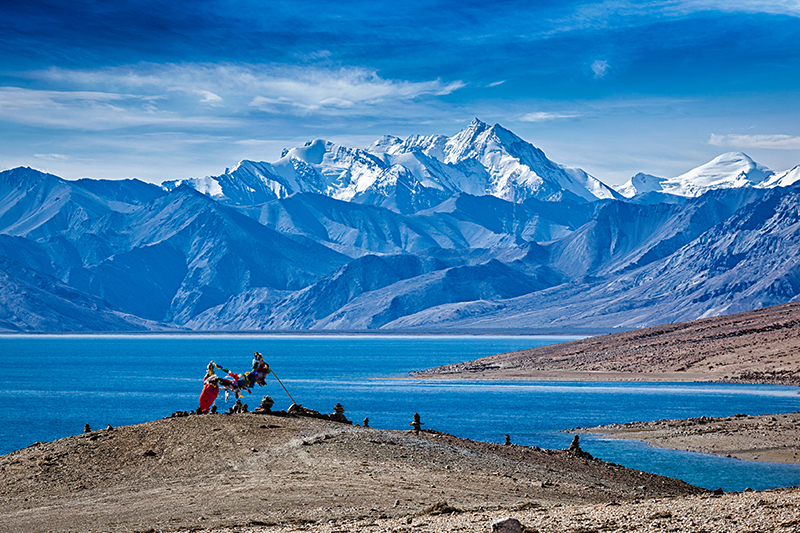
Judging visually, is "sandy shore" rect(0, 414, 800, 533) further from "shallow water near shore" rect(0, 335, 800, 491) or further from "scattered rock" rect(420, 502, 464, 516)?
"shallow water near shore" rect(0, 335, 800, 491)

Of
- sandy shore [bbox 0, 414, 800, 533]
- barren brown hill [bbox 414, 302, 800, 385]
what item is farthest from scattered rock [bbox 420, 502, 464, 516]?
barren brown hill [bbox 414, 302, 800, 385]

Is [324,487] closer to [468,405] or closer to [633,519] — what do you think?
[633,519]

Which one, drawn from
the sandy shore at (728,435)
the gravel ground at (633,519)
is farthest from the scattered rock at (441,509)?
the sandy shore at (728,435)

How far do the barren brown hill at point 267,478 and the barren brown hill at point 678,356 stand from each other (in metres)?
98.5

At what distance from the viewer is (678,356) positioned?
157125 mm

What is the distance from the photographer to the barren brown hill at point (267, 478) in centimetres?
2833

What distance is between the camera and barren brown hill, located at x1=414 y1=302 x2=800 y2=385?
139125 mm

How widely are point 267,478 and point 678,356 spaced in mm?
134112

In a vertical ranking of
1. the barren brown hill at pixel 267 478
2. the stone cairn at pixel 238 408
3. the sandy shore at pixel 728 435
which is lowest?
the sandy shore at pixel 728 435

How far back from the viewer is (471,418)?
85562 millimetres

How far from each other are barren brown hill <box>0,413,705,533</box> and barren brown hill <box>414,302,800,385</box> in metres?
98.5

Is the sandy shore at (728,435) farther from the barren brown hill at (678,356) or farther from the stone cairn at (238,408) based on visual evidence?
the barren brown hill at (678,356)

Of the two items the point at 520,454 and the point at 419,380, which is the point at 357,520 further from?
the point at 419,380

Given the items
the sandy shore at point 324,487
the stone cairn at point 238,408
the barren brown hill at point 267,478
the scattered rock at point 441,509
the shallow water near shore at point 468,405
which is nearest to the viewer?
the sandy shore at point 324,487
